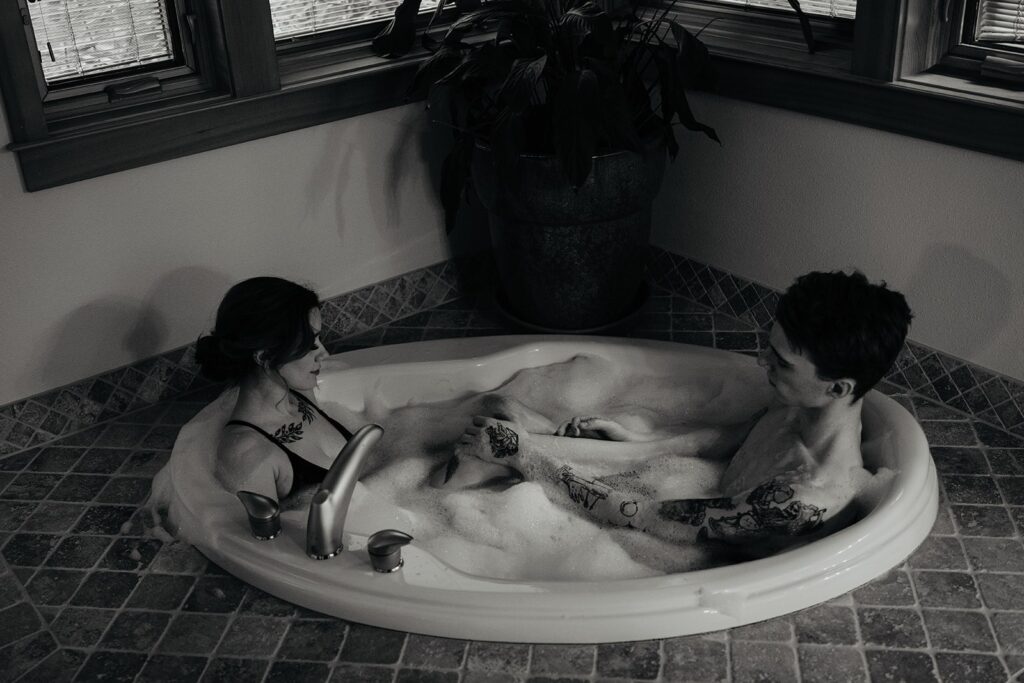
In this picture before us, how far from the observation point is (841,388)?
1886mm

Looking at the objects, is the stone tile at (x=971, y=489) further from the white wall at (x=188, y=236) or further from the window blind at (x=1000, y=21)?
the white wall at (x=188, y=236)

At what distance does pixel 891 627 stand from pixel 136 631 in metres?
1.28

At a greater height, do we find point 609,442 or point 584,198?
point 584,198

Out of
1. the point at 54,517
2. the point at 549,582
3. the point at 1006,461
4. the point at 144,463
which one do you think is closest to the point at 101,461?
the point at 144,463

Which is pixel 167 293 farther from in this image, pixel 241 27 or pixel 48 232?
pixel 241 27

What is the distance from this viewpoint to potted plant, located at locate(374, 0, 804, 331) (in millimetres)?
2445

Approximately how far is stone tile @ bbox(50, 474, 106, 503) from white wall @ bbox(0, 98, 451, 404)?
276 mm

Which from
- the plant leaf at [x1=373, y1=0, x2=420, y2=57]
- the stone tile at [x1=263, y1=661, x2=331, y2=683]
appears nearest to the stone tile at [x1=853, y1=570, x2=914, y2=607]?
the stone tile at [x1=263, y1=661, x2=331, y2=683]

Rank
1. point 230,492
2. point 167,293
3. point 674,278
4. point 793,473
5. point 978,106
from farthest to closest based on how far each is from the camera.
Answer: point 674,278
point 167,293
point 978,106
point 230,492
point 793,473

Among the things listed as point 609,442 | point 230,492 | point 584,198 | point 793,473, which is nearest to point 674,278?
point 584,198

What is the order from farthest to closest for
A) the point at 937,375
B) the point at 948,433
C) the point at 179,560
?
the point at 937,375
the point at 948,433
the point at 179,560

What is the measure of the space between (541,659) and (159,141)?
1.49 meters

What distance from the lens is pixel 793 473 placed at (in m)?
1.92

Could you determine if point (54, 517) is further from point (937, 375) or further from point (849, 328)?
point (937, 375)
